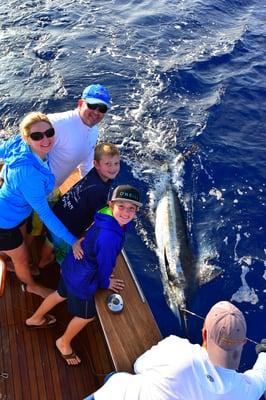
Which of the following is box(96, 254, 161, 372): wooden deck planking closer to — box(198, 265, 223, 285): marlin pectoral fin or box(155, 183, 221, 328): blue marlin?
box(155, 183, 221, 328): blue marlin

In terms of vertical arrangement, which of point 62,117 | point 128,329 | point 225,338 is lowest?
point 128,329

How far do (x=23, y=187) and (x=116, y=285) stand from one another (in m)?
1.42

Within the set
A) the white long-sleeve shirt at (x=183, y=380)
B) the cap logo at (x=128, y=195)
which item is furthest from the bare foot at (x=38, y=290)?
the white long-sleeve shirt at (x=183, y=380)

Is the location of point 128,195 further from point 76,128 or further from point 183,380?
point 183,380

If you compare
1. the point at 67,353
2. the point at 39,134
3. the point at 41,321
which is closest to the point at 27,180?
the point at 39,134

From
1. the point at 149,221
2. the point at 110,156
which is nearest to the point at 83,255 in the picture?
the point at 110,156

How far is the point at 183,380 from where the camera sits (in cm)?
262

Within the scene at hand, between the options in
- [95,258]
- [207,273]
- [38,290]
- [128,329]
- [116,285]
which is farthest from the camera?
[207,273]

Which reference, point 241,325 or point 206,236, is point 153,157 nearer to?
point 206,236

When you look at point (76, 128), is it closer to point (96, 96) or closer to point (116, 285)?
point (96, 96)

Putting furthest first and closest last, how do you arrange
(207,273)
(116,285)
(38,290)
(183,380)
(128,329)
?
(207,273) → (38,290) → (116,285) → (128,329) → (183,380)

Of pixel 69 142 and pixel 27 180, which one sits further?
pixel 69 142

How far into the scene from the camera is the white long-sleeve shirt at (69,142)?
4367mm

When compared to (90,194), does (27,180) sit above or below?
above
